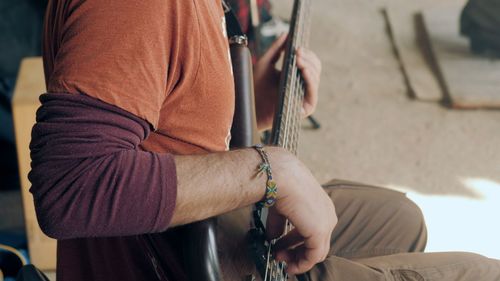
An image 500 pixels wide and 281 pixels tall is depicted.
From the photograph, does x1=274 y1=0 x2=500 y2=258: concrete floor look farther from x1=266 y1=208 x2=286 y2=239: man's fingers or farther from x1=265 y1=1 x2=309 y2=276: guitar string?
x1=266 y1=208 x2=286 y2=239: man's fingers

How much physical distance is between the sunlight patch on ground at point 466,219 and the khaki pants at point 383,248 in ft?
2.06

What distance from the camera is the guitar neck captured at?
88 centimetres

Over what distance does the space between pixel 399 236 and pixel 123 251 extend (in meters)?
0.54

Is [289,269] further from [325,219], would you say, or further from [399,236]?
[399,236]

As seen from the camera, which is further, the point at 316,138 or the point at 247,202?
the point at 316,138

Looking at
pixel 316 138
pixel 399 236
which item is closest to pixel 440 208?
pixel 316 138

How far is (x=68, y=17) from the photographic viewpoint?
22.5 inches

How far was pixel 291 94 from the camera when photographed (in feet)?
3.12

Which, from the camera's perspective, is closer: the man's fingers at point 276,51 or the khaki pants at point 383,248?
the khaki pants at point 383,248

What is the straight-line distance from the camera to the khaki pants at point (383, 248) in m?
0.87

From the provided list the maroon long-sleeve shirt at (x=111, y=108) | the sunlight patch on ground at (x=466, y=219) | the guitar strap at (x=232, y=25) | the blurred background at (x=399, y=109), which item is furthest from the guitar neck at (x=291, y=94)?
the sunlight patch on ground at (x=466, y=219)

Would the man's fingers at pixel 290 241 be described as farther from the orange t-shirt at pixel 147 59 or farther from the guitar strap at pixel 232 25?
the guitar strap at pixel 232 25

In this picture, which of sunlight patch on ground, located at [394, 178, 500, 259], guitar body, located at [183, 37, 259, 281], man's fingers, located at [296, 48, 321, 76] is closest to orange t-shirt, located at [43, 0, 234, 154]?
guitar body, located at [183, 37, 259, 281]

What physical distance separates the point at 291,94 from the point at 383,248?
1.12 ft
